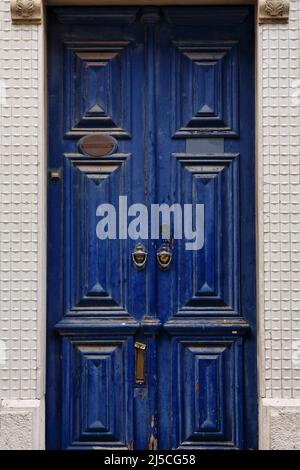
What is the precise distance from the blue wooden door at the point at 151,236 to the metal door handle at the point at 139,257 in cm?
2

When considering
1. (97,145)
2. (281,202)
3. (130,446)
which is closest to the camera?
(281,202)

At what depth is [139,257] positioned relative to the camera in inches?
258

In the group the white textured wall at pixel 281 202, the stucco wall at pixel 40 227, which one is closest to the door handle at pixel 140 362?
the stucco wall at pixel 40 227

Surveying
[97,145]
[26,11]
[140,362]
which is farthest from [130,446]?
[26,11]

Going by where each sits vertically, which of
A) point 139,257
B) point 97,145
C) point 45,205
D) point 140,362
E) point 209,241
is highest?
point 97,145

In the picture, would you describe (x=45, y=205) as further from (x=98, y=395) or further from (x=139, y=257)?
(x=98, y=395)

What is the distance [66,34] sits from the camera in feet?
21.9

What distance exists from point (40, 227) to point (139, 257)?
0.71 metres

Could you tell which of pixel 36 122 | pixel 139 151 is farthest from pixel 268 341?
pixel 36 122

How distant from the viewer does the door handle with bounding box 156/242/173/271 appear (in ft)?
21.5

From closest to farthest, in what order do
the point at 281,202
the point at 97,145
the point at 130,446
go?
the point at 281,202, the point at 130,446, the point at 97,145

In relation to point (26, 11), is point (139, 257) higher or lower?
lower

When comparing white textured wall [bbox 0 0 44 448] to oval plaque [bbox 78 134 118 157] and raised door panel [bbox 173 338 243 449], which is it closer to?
oval plaque [bbox 78 134 118 157]

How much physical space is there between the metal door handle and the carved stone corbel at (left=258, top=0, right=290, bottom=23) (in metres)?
1.74
